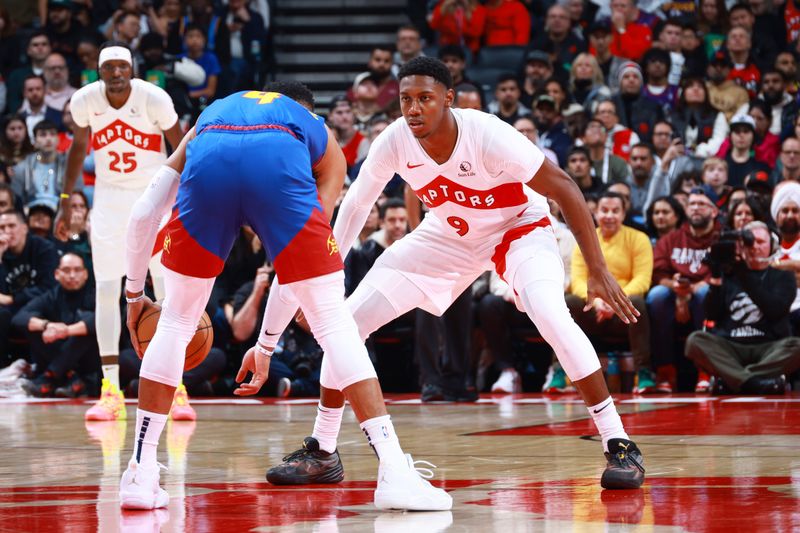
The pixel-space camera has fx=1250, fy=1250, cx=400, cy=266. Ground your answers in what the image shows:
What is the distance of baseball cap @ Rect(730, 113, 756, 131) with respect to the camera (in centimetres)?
1236

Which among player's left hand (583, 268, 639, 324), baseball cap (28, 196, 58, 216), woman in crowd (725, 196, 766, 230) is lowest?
baseball cap (28, 196, 58, 216)

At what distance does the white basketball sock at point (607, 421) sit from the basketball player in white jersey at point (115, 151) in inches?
152

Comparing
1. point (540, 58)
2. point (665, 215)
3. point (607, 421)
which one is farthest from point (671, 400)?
point (540, 58)

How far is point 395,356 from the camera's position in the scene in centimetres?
1123

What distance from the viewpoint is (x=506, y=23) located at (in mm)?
15344

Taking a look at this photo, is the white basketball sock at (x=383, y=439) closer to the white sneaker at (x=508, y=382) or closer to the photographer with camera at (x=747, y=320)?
the photographer with camera at (x=747, y=320)

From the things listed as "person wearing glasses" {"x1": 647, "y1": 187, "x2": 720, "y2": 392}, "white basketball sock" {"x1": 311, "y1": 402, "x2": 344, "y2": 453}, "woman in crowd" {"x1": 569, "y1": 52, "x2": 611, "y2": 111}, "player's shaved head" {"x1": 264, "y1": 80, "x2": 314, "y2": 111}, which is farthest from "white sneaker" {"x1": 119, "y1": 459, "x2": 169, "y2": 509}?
"woman in crowd" {"x1": 569, "y1": 52, "x2": 611, "y2": 111}

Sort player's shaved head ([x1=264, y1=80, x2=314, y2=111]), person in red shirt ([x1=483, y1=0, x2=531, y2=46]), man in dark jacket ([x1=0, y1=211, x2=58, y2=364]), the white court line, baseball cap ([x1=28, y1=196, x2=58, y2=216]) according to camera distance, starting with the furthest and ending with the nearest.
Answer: person in red shirt ([x1=483, y1=0, x2=531, y2=46]) < baseball cap ([x1=28, y1=196, x2=58, y2=216]) < man in dark jacket ([x1=0, y1=211, x2=58, y2=364]) < the white court line < player's shaved head ([x1=264, y1=80, x2=314, y2=111])

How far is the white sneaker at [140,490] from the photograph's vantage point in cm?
438

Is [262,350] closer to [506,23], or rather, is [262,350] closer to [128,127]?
[128,127]

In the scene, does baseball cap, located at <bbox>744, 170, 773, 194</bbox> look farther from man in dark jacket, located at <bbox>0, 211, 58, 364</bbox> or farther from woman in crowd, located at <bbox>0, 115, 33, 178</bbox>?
woman in crowd, located at <bbox>0, 115, 33, 178</bbox>

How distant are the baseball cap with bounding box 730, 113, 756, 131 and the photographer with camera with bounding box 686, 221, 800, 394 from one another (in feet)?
9.26

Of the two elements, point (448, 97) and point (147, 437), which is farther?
point (448, 97)

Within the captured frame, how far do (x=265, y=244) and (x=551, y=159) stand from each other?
15.6 ft
